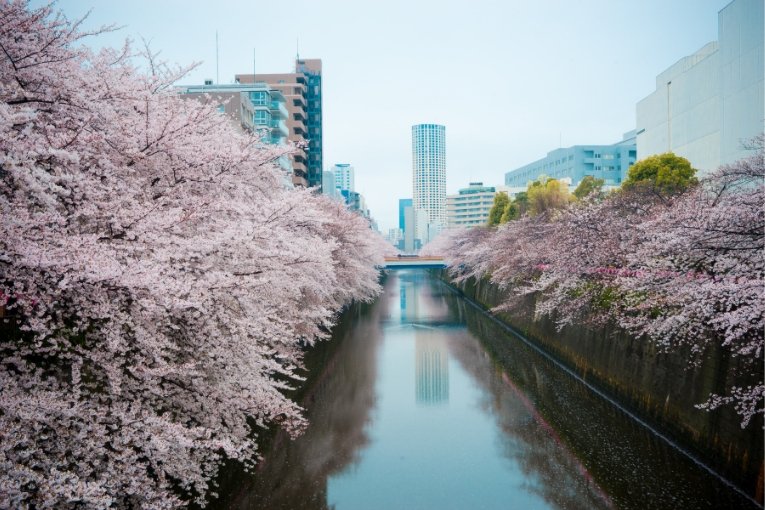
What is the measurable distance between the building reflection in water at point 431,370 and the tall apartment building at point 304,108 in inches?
1108

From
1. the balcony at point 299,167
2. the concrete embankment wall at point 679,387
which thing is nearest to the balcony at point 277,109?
the balcony at point 299,167

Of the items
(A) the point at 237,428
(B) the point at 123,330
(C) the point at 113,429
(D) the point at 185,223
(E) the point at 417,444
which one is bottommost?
(E) the point at 417,444

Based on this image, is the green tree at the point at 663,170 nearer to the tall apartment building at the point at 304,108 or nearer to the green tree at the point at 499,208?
the green tree at the point at 499,208

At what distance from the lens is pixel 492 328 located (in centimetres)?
3219

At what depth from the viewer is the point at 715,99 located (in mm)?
39594

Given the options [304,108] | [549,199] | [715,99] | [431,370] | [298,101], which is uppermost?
[298,101]

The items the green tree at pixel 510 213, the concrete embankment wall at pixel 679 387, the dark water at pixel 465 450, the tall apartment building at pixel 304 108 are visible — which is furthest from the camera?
the tall apartment building at pixel 304 108

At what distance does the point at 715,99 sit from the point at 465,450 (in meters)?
37.7

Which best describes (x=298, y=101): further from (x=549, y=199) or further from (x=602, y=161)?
(x=602, y=161)

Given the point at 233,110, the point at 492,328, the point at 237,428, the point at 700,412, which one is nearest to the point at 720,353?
the point at 700,412

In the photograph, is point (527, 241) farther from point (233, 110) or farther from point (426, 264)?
point (426, 264)

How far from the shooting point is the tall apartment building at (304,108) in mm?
59750

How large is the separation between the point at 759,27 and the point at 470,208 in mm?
108385

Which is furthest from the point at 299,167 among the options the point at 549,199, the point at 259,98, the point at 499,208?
the point at 549,199
